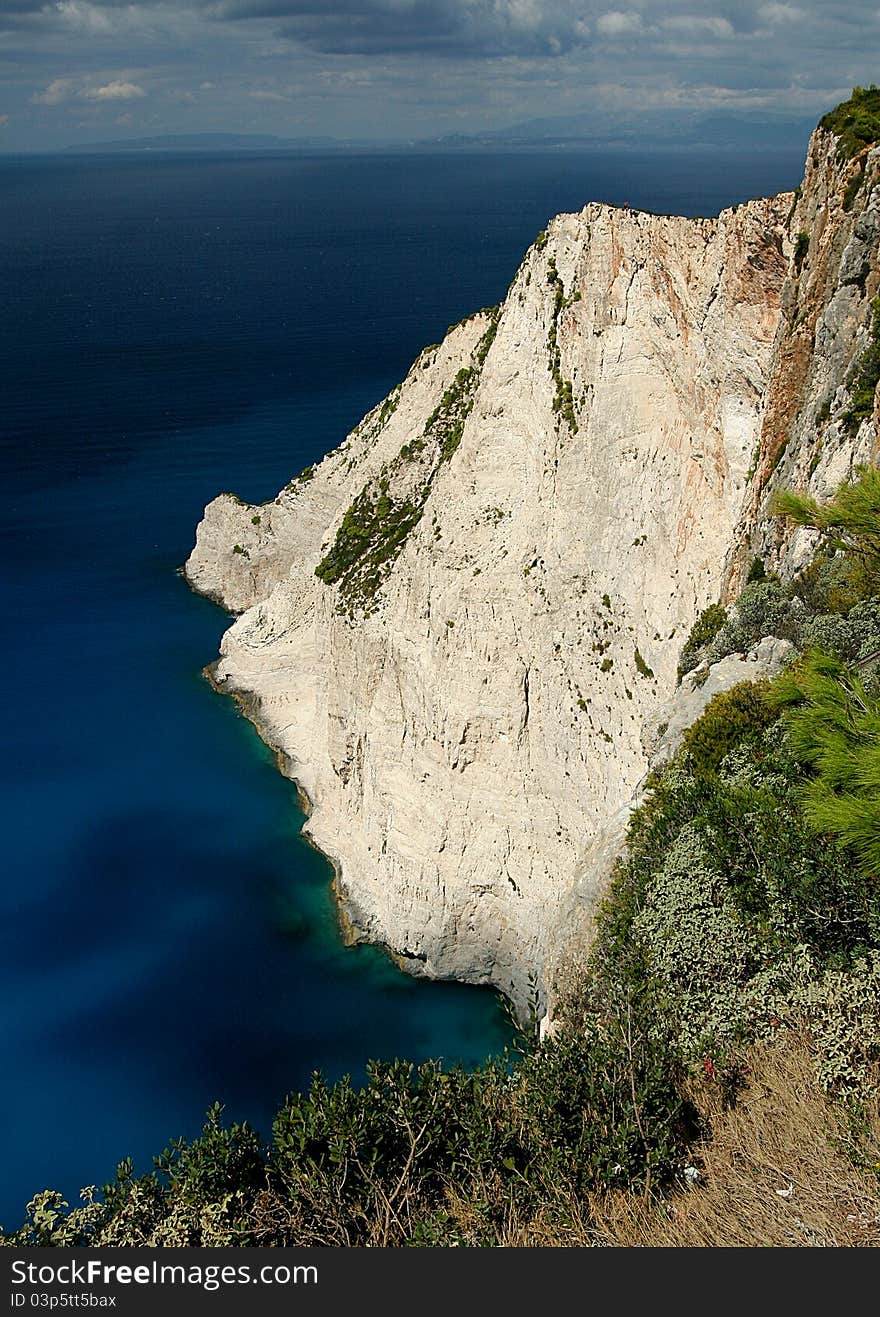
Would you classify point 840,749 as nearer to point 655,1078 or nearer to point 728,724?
point 655,1078

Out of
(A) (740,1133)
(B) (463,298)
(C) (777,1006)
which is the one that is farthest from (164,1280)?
(B) (463,298)

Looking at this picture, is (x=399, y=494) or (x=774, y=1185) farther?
(x=399, y=494)

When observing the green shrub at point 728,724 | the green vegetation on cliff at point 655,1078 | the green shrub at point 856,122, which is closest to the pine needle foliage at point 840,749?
the green vegetation on cliff at point 655,1078

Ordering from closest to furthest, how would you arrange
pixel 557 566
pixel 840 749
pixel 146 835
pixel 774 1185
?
pixel 840 749
pixel 774 1185
pixel 557 566
pixel 146 835

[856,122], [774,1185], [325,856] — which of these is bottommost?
[325,856]

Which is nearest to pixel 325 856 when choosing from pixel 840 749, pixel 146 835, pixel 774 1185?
pixel 146 835

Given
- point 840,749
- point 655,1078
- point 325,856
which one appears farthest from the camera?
point 325,856
